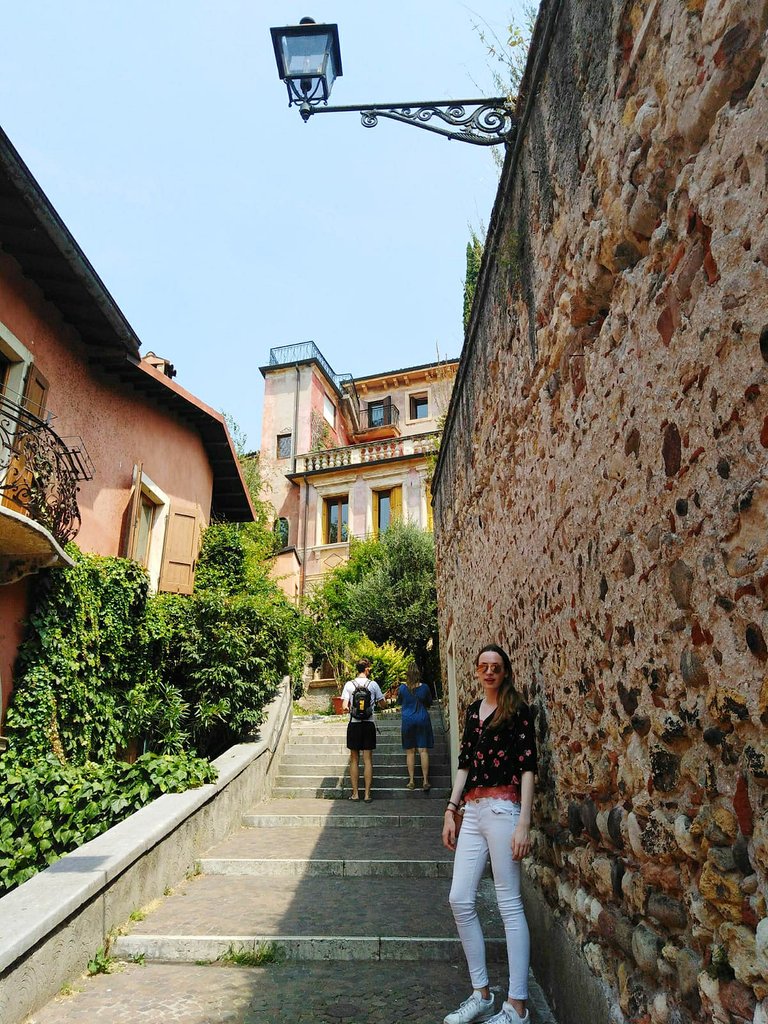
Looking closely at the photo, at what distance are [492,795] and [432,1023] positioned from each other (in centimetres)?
100

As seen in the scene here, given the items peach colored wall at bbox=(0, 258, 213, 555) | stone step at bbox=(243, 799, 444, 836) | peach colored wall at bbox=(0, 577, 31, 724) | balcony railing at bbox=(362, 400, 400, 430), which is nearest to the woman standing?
stone step at bbox=(243, 799, 444, 836)

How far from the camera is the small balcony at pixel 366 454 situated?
2311 centimetres

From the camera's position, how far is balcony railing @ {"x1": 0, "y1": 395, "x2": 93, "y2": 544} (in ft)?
23.6

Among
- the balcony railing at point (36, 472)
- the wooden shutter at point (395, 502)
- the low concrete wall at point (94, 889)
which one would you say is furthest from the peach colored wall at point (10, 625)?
the wooden shutter at point (395, 502)

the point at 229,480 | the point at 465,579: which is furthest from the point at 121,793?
the point at 229,480

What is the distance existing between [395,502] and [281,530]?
4.54 meters

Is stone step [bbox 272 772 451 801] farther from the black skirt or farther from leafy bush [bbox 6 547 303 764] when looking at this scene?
leafy bush [bbox 6 547 303 764]

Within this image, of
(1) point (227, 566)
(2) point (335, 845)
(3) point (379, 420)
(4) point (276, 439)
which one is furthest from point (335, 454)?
(2) point (335, 845)

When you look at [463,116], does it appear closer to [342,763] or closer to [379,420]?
[342,763]

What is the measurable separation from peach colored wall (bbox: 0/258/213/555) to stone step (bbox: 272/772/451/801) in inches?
157

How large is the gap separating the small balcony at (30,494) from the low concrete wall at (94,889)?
292cm

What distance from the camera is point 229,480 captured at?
565 inches

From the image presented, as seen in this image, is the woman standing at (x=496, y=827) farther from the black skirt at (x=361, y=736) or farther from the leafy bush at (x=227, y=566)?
the leafy bush at (x=227, y=566)

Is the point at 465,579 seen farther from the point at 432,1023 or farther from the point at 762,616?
the point at 762,616
